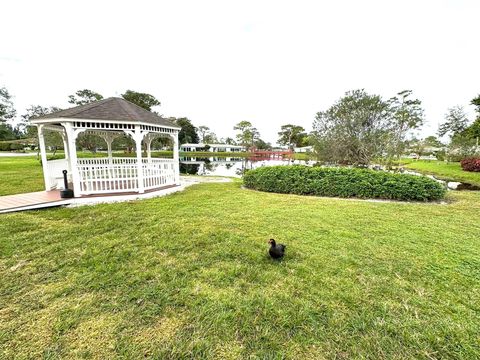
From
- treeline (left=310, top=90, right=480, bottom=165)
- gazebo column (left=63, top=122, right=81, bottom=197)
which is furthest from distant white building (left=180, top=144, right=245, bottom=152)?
gazebo column (left=63, top=122, right=81, bottom=197)

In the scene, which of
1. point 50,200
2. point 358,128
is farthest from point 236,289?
point 358,128

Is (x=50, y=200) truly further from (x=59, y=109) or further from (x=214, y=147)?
(x=214, y=147)

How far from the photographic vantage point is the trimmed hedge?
270 inches

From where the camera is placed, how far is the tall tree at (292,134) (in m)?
67.1

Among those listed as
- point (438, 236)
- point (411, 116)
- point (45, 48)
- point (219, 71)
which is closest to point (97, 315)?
point (438, 236)

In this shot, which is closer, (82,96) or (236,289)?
(236,289)

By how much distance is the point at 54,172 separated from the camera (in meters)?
7.80

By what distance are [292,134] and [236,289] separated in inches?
2727

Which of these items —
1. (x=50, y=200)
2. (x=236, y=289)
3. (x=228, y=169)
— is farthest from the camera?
(x=228, y=169)

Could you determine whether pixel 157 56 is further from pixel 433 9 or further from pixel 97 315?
pixel 97 315

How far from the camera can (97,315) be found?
2.17m

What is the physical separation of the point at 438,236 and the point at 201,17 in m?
12.2

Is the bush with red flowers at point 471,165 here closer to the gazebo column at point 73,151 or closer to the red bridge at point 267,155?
the gazebo column at point 73,151

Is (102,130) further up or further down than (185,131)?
further down
